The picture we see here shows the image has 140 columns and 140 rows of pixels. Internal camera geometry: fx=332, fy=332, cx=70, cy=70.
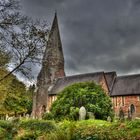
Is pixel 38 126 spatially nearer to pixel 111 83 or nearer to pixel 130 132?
pixel 130 132

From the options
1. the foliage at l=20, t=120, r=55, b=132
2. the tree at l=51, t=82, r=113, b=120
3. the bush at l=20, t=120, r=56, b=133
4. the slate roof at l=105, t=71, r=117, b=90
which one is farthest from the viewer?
the slate roof at l=105, t=71, r=117, b=90

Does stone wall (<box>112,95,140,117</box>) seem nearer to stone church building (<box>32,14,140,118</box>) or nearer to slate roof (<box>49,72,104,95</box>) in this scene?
stone church building (<box>32,14,140,118</box>)

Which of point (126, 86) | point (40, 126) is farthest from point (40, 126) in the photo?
point (126, 86)

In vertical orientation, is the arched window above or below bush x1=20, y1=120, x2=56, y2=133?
above

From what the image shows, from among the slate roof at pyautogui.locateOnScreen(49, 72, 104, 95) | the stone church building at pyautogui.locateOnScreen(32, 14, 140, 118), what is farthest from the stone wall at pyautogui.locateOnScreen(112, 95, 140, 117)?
the slate roof at pyautogui.locateOnScreen(49, 72, 104, 95)

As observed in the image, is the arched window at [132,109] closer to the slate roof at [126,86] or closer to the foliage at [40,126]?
the slate roof at [126,86]

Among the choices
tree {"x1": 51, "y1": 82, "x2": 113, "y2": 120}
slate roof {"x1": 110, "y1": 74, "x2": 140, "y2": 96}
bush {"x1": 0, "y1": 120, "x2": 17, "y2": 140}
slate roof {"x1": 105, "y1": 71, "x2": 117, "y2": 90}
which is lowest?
bush {"x1": 0, "y1": 120, "x2": 17, "y2": 140}

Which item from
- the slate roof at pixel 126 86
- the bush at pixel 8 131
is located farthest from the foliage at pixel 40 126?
the slate roof at pixel 126 86

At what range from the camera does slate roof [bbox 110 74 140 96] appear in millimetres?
71500

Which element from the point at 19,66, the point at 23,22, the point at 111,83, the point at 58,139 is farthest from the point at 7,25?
the point at 111,83

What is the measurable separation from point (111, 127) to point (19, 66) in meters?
Result: 5.61

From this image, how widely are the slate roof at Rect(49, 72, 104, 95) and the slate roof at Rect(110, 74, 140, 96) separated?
15.7 ft

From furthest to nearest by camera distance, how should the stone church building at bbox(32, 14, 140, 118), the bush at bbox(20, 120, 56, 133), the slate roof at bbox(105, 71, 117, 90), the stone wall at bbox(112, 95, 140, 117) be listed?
the slate roof at bbox(105, 71, 117, 90) → the stone church building at bbox(32, 14, 140, 118) → the stone wall at bbox(112, 95, 140, 117) → the bush at bbox(20, 120, 56, 133)

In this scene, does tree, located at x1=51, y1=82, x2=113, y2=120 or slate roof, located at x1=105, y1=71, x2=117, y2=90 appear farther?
slate roof, located at x1=105, y1=71, x2=117, y2=90
